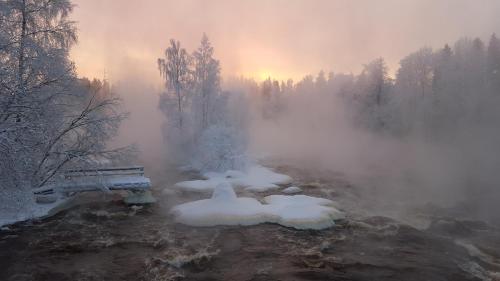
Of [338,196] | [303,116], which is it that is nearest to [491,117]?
[338,196]

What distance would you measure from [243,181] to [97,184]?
43.5 ft

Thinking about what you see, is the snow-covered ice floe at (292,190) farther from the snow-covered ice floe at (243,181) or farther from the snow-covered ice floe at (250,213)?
the snow-covered ice floe at (250,213)

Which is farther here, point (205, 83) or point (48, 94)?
point (205, 83)

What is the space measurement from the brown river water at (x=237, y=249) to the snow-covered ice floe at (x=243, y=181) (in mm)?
7656

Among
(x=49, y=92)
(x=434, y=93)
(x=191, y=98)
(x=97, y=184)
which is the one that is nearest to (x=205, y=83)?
(x=191, y=98)

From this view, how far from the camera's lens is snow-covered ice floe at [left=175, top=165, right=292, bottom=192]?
2862 cm

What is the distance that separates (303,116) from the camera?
104438 mm

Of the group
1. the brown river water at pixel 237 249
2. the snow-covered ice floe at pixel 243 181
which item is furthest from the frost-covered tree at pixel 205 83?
the brown river water at pixel 237 249

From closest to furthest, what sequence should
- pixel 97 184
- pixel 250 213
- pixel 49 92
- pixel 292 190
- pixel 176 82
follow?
pixel 49 92
pixel 97 184
pixel 250 213
pixel 292 190
pixel 176 82

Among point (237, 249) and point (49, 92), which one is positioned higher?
point (49, 92)

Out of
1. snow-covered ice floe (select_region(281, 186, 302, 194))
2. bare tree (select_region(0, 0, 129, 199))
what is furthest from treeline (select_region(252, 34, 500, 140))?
bare tree (select_region(0, 0, 129, 199))

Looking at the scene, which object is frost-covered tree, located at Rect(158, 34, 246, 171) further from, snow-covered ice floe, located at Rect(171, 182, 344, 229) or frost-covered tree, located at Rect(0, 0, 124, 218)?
frost-covered tree, located at Rect(0, 0, 124, 218)

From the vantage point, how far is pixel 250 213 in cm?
2014

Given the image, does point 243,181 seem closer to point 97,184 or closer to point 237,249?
point 97,184
